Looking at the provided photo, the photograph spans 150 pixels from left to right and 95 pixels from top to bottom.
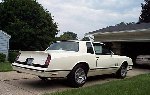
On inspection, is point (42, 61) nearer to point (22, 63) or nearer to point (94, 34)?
point (22, 63)

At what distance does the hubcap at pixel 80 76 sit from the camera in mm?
9284

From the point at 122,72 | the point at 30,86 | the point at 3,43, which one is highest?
the point at 3,43

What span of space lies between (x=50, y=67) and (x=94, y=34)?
43.8 feet

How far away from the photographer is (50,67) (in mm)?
8266

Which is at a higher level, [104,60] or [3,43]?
[3,43]

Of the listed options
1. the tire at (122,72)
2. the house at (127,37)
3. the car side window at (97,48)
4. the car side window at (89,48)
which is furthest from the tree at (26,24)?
the car side window at (89,48)

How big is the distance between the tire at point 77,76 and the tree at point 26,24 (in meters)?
23.6

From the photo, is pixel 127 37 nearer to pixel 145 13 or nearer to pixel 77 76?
pixel 77 76

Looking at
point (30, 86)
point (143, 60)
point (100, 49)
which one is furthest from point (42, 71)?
point (143, 60)

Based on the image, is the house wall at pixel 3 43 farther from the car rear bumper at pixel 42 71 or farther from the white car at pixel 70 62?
the car rear bumper at pixel 42 71

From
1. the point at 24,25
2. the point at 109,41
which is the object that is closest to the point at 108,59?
the point at 109,41

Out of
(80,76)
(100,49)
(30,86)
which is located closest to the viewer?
(30,86)

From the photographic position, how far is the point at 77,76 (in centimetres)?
930

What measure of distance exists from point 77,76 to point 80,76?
16 cm
